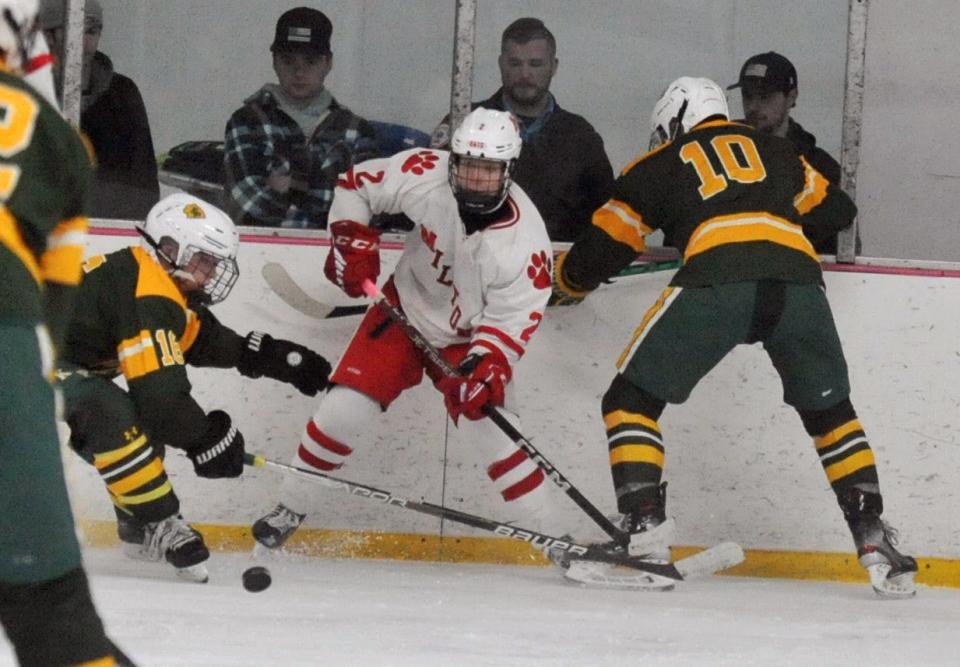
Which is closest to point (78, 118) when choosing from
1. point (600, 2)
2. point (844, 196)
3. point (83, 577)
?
point (600, 2)

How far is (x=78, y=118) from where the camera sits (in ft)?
14.2

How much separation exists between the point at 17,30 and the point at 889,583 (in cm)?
272

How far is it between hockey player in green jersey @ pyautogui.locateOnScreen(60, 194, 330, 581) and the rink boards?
1.79 ft

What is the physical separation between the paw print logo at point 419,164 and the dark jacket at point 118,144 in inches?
29.2

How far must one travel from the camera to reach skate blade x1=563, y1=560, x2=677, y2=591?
13.0ft

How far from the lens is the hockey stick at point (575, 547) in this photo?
155 inches

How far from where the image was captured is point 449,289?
409cm

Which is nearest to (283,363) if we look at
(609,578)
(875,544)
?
(609,578)

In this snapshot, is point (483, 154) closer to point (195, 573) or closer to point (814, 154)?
point (814, 154)

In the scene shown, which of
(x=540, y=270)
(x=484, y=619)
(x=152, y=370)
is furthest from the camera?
(x=540, y=270)

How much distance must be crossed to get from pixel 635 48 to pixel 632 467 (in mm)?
1251

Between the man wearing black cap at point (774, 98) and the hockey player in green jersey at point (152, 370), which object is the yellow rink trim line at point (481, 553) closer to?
the hockey player in green jersey at point (152, 370)

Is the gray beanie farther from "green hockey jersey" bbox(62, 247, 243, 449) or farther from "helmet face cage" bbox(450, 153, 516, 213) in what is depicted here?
"helmet face cage" bbox(450, 153, 516, 213)

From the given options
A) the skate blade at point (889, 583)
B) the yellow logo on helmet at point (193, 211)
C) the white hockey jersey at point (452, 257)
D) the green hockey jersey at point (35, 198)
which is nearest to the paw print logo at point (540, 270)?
the white hockey jersey at point (452, 257)
